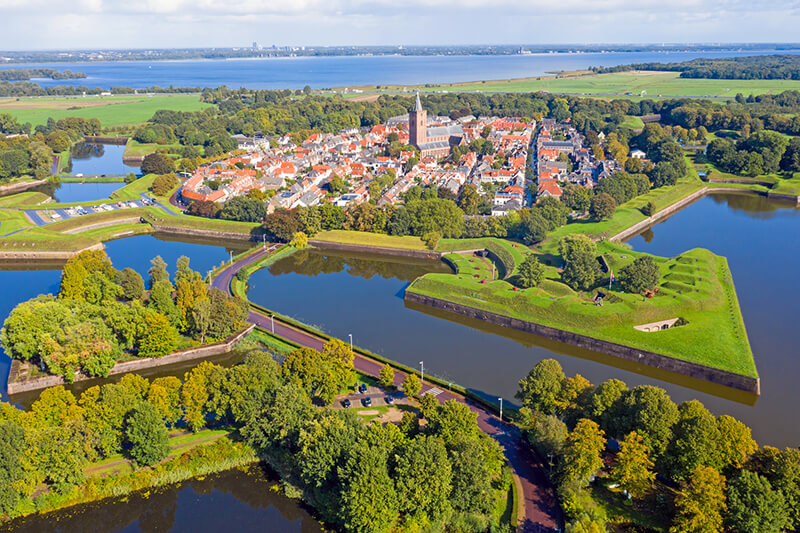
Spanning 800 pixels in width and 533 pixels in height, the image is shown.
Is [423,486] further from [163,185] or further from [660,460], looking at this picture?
[163,185]

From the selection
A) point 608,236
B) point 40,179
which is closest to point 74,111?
point 40,179

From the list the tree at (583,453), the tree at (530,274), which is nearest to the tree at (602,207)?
the tree at (530,274)

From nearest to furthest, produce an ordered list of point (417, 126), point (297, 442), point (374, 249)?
point (297, 442) → point (374, 249) → point (417, 126)

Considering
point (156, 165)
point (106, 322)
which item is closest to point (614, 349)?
point (106, 322)

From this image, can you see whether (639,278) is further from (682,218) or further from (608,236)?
(682,218)

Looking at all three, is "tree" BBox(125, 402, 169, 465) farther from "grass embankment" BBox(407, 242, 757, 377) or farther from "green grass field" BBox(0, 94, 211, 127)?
"green grass field" BBox(0, 94, 211, 127)

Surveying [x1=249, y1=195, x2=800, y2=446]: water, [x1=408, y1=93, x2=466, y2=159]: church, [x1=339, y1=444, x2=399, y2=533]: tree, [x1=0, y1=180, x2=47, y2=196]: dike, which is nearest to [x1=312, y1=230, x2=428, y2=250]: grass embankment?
[x1=249, y1=195, x2=800, y2=446]: water
